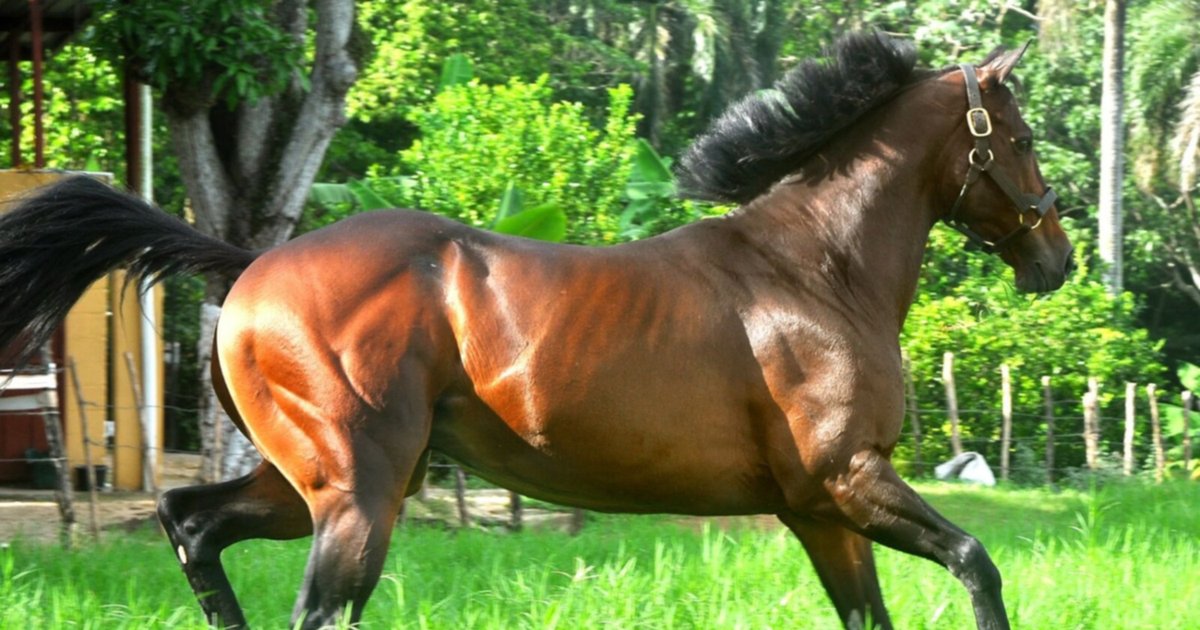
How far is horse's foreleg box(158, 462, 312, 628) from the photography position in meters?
5.20

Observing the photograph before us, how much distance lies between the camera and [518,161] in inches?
587

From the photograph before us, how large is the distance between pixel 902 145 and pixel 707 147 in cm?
67

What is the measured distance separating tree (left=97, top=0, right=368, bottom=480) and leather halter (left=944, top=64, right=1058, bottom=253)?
5400mm

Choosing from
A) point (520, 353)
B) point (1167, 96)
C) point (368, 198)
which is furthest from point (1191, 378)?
point (520, 353)

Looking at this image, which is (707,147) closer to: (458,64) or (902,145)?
(902,145)

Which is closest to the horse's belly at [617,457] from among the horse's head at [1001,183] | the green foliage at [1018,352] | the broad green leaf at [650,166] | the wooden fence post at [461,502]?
the horse's head at [1001,183]

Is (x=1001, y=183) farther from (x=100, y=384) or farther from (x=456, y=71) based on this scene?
(x=456, y=71)

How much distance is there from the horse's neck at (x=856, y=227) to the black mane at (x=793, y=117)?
3.8 inches

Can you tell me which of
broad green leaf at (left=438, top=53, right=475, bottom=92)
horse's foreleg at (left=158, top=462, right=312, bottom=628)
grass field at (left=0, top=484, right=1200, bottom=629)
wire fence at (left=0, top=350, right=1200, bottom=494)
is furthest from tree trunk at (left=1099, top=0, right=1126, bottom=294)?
horse's foreleg at (left=158, top=462, right=312, bottom=628)

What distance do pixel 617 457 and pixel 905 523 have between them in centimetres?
93

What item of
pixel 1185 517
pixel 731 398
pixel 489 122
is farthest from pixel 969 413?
pixel 731 398

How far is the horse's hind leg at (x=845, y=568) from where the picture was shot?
5219 millimetres

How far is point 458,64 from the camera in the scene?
19125 mm

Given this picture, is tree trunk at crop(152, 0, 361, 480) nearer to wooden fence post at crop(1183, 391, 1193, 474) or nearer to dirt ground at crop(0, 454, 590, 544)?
dirt ground at crop(0, 454, 590, 544)
